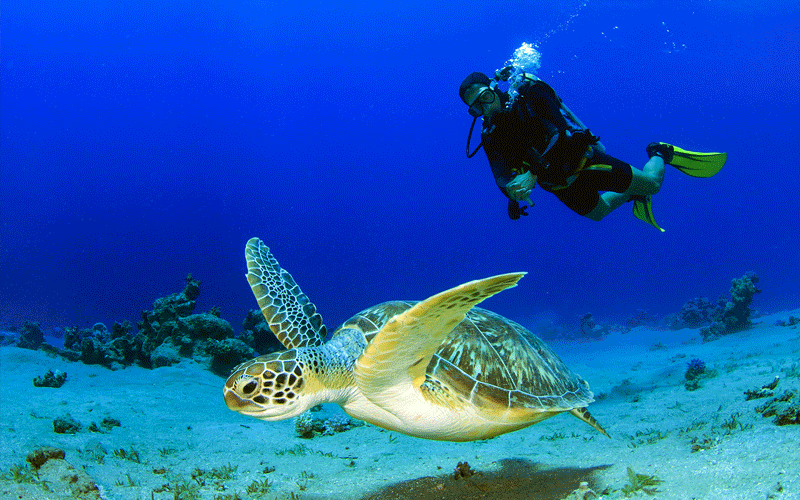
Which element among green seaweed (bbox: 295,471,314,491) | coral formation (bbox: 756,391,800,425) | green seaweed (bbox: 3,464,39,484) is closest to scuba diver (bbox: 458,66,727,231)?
coral formation (bbox: 756,391,800,425)

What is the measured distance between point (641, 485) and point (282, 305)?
2742mm

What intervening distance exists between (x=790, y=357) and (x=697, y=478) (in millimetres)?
4600

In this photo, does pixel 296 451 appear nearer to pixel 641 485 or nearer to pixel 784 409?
pixel 641 485

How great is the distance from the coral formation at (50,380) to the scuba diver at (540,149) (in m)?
6.60

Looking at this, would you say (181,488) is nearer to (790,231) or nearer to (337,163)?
(337,163)

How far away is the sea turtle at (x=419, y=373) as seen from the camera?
1673 millimetres

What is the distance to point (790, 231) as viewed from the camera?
2751 inches

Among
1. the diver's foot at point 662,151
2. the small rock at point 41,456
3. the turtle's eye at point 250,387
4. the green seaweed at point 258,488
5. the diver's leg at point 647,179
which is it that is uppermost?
the diver's foot at point 662,151

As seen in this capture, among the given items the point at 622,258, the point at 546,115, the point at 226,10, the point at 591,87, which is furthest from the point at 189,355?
the point at 622,258

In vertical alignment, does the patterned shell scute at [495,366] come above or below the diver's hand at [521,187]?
below


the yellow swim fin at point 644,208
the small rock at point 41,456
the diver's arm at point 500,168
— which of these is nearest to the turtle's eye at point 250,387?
the small rock at point 41,456

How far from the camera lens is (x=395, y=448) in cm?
362

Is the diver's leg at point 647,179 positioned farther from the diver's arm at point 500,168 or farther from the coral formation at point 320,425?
the coral formation at point 320,425

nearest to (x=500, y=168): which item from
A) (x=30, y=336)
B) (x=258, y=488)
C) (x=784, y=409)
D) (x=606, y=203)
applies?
(x=606, y=203)
